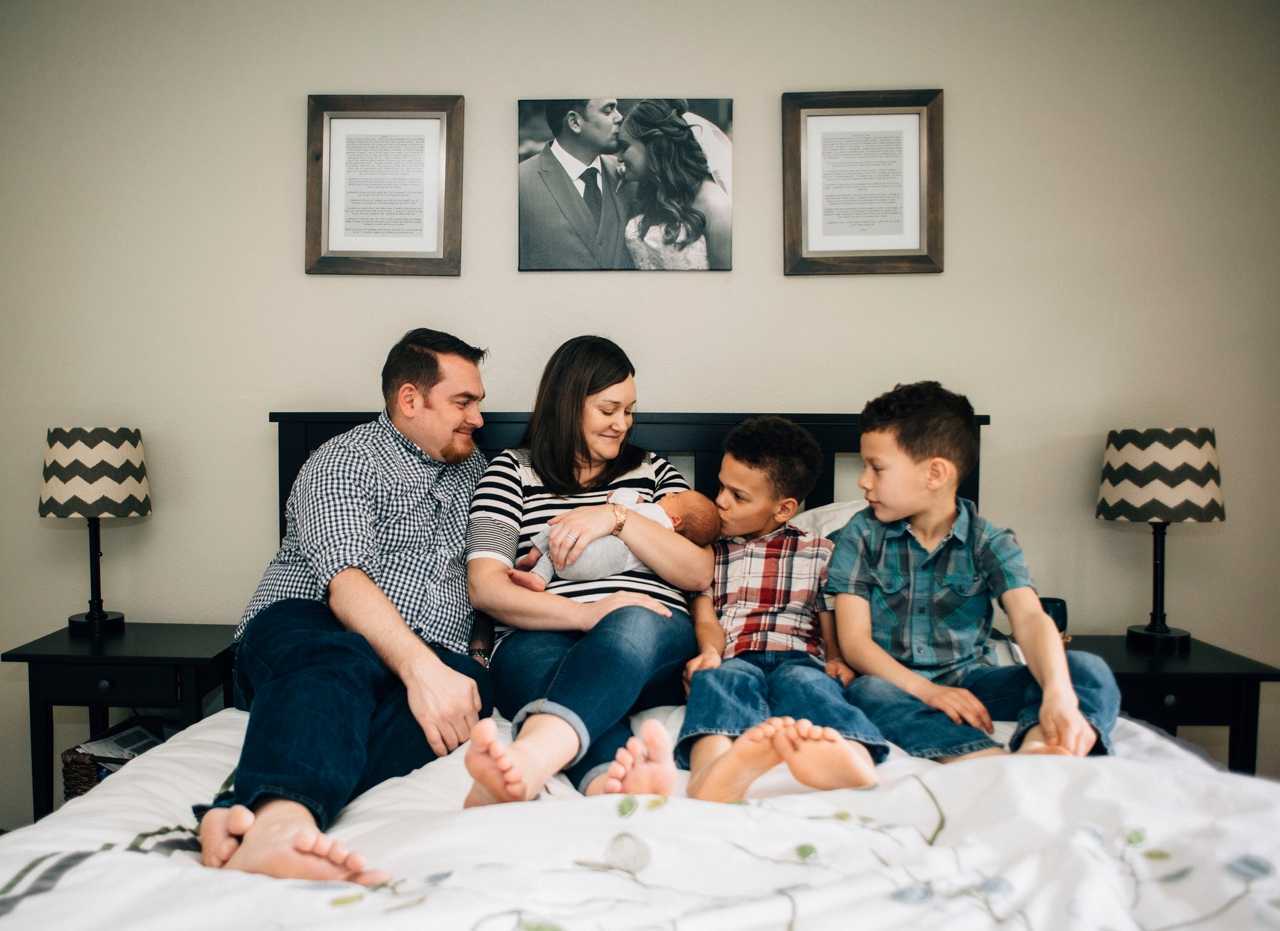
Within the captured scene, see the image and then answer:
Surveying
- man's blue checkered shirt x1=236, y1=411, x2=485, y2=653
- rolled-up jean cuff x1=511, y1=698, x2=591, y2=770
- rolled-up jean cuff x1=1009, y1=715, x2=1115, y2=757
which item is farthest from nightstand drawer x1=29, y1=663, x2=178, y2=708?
rolled-up jean cuff x1=1009, y1=715, x2=1115, y2=757

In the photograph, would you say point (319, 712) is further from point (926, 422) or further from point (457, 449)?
point (926, 422)

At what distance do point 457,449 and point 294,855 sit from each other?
0.92 meters

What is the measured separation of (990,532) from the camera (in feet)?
4.25

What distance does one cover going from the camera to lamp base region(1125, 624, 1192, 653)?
1.65 meters

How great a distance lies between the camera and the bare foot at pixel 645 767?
85cm

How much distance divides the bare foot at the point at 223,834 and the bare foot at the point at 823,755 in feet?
2.06

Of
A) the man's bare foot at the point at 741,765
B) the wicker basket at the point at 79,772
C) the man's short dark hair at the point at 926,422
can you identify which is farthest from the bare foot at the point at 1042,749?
the wicker basket at the point at 79,772

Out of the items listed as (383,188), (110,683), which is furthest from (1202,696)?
(110,683)

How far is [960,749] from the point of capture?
1.04 metres

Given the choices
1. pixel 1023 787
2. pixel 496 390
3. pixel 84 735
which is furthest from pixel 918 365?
pixel 84 735

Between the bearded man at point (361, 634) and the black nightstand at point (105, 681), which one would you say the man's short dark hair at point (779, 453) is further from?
the black nightstand at point (105, 681)

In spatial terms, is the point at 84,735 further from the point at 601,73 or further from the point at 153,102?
the point at 601,73

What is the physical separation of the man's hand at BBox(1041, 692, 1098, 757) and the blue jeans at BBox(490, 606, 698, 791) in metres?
0.57

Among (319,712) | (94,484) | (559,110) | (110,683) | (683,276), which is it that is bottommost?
(110,683)
